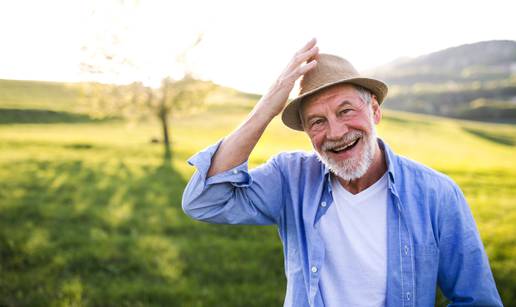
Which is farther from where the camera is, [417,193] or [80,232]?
[80,232]

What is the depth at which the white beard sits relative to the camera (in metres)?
2.79

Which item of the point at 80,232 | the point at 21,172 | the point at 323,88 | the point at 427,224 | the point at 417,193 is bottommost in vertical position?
the point at 21,172

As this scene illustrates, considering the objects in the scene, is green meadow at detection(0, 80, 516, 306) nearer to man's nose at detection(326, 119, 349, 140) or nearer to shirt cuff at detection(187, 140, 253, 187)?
shirt cuff at detection(187, 140, 253, 187)

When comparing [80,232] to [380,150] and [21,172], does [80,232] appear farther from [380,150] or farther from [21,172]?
[21,172]

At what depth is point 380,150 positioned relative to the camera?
3.07 meters

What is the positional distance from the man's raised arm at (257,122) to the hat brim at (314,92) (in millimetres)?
151

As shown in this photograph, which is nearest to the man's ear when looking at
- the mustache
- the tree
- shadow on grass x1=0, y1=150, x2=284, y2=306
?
the mustache

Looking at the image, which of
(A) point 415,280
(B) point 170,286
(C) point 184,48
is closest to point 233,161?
(A) point 415,280

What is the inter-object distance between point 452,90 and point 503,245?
12895 cm

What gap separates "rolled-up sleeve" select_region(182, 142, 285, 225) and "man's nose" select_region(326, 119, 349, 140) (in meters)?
0.49

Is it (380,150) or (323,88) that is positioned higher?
(323,88)

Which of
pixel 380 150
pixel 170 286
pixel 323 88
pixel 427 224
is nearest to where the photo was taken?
pixel 427 224

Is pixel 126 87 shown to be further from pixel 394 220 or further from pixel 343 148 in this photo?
pixel 394 220

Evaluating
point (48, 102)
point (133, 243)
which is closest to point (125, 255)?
point (133, 243)
